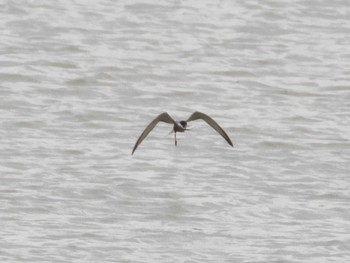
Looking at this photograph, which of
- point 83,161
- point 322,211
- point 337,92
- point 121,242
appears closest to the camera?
point 121,242

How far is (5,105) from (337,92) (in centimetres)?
369

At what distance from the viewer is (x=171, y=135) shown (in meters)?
15.3

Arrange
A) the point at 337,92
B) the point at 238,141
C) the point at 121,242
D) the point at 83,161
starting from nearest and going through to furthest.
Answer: the point at 121,242
the point at 83,161
the point at 238,141
the point at 337,92

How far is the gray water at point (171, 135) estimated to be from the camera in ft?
39.1

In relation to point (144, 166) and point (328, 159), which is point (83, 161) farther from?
point (328, 159)

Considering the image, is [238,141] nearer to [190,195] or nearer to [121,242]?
[190,195]

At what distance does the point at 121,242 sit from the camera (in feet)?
38.2

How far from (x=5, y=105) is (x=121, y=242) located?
452 centimetres

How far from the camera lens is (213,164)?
14195 mm

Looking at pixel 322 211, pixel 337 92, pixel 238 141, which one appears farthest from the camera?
pixel 337 92

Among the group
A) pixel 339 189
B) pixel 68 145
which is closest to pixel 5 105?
pixel 68 145

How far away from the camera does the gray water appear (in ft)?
39.1

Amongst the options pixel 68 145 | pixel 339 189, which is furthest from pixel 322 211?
pixel 68 145

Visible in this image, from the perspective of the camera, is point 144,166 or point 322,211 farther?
point 144,166
